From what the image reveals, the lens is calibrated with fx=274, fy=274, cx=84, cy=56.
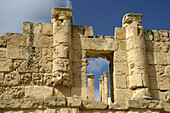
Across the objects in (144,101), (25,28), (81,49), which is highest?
(25,28)

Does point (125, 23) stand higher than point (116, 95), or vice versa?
point (125, 23)

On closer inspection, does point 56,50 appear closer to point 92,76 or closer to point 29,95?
point 29,95

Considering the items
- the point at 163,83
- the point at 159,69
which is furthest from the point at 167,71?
the point at 163,83

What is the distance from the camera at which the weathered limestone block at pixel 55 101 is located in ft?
26.6

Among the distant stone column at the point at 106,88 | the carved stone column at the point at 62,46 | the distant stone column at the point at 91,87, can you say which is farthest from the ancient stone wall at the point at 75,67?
the distant stone column at the point at 106,88

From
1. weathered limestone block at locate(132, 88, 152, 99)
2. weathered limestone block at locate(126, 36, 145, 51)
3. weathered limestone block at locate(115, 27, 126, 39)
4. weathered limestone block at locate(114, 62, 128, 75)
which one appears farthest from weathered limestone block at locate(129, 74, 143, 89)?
weathered limestone block at locate(115, 27, 126, 39)

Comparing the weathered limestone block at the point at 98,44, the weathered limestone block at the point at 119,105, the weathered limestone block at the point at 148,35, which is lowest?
the weathered limestone block at the point at 119,105

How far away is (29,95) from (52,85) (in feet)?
2.56

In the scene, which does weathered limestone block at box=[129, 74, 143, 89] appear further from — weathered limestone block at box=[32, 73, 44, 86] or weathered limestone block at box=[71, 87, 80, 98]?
weathered limestone block at box=[32, 73, 44, 86]

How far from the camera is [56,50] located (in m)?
8.95

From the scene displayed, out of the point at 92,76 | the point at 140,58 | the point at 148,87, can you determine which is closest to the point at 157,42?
the point at 140,58

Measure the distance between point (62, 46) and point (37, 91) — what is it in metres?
1.64

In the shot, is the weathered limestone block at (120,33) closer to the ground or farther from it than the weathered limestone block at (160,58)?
farther from it

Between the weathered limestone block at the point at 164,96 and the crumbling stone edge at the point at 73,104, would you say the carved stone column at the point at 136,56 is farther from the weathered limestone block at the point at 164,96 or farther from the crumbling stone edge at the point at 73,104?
the weathered limestone block at the point at 164,96
